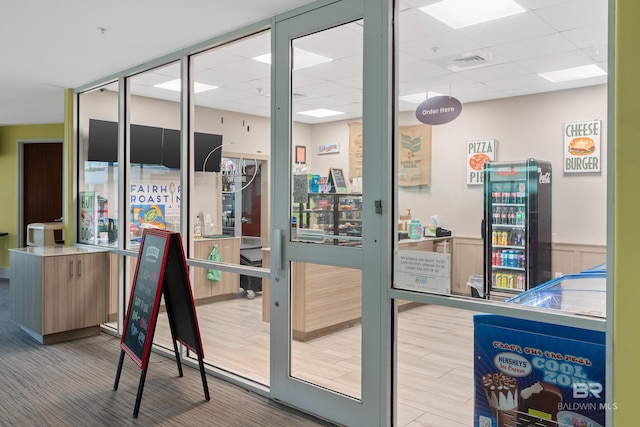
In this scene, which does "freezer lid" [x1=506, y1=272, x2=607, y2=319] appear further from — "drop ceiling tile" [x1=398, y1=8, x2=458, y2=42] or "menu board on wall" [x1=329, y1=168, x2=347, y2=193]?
"drop ceiling tile" [x1=398, y1=8, x2=458, y2=42]

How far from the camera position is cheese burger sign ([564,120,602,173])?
8.82 ft

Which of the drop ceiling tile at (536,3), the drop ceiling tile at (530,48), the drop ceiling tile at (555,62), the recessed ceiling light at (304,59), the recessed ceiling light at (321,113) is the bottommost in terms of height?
the recessed ceiling light at (321,113)

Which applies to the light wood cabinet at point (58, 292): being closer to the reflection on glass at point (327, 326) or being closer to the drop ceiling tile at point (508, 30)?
the reflection on glass at point (327, 326)

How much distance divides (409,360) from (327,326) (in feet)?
2.37

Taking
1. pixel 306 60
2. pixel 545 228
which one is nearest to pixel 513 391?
pixel 306 60

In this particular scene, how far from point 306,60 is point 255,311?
10.8ft

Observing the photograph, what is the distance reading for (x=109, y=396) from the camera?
3361 millimetres

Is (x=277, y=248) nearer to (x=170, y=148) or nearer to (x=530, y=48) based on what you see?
(x=530, y=48)

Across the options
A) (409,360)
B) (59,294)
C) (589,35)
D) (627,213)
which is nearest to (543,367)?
(627,213)

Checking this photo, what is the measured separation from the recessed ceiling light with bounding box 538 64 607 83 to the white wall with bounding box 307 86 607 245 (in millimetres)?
87

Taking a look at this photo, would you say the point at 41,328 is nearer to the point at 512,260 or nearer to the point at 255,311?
the point at 255,311

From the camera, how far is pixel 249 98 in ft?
19.6

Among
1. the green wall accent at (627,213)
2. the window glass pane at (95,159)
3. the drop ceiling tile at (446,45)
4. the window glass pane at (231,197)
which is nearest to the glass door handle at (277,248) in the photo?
the window glass pane at (231,197)

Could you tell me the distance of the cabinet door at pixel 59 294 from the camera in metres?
4.48
